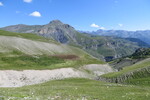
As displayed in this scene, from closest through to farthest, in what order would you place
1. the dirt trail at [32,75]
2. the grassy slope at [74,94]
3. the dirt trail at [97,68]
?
the grassy slope at [74,94]
the dirt trail at [32,75]
the dirt trail at [97,68]

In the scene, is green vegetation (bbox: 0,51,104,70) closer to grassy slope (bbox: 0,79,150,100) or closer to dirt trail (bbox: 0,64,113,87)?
dirt trail (bbox: 0,64,113,87)

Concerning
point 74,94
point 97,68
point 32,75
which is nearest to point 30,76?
point 32,75

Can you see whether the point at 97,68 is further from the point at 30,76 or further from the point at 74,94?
the point at 74,94

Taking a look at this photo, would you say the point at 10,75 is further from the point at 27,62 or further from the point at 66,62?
the point at 66,62

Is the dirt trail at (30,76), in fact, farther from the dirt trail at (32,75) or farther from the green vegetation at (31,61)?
the green vegetation at (31,61)

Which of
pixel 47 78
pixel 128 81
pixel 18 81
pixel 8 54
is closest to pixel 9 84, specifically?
pixel 18 81

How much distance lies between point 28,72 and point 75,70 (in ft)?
101

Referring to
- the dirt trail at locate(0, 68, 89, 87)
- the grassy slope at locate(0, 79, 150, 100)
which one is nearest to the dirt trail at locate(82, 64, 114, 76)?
the dirt trail at locate(0, 68, 89, 87)

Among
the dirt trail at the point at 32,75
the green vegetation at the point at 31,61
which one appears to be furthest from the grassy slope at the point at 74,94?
the green vegetation at the point at 31,61

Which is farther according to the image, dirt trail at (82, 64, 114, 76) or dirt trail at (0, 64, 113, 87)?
dirt trail at (82, 64, 114, 76)

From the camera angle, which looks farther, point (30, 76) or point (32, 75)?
point (32, 75)

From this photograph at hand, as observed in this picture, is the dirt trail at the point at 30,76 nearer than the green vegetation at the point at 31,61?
Yes

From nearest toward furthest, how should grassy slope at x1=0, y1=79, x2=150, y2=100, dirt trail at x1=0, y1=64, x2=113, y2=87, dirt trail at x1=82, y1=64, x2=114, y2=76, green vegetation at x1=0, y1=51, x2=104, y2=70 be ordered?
1. grassy slope at x1=0, y1=79, x2=150, y2=100
2. dirt trail at x1=0, y1=64, x2=113, y2=87
3. green vegetation at x1=0, y1=51, x2=104, y2=70
4. dirt trail at x1=82, y1=64, x2=114, y2=76

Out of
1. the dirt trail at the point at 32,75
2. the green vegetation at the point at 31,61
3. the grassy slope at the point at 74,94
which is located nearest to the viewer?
the grassy slope at the point at 74,94
